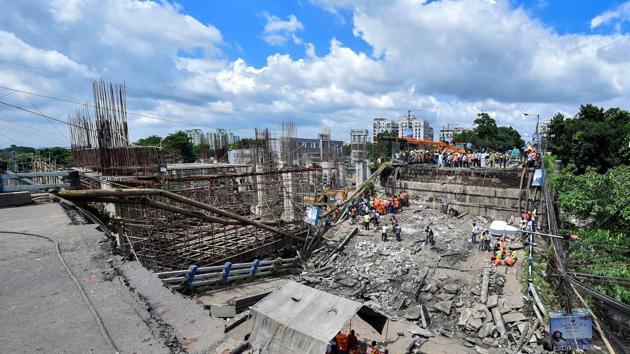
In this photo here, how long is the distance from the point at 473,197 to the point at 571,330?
1416 centimetres

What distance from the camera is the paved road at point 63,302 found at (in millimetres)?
2996

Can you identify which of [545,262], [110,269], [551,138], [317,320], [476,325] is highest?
[551,138]

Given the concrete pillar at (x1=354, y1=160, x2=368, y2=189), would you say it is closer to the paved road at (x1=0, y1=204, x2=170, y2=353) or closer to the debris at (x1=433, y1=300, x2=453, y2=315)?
the debris at (x1=433, y1=300, x2=453, y2=315)

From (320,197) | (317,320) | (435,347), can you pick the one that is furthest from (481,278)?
(320,197)

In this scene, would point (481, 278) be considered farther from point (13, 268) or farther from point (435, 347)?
point (13, 268)

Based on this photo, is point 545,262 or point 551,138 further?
point 551,138

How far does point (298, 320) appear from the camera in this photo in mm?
6148

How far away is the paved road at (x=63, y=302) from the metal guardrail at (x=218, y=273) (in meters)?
3.90

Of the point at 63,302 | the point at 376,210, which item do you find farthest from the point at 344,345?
the point at 376,210

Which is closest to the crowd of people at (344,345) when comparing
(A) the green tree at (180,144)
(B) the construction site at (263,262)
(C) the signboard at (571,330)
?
(B) the construction site at (263,262)

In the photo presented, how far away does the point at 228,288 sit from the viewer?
11641 mm

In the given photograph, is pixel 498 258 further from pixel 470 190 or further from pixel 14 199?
pixel 14 199

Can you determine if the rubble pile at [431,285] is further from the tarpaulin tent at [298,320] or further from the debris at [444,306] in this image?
the tarpaulin tent at [298,320]

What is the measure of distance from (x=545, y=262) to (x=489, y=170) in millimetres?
9604
